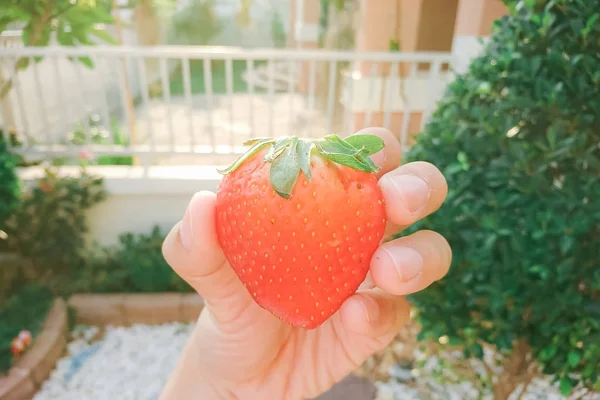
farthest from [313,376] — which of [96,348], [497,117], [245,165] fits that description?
[96,348]

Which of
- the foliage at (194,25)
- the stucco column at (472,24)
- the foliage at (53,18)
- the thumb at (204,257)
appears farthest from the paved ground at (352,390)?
the foliage at (194,25)

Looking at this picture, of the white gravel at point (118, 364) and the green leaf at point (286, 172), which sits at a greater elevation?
the green leaf at point (286, 172)

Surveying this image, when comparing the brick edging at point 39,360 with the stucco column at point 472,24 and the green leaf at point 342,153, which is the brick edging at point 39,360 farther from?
the stucco column at point 472,24

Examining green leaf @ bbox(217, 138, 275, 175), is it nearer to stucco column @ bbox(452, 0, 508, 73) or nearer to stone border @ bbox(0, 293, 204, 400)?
stucco column @ bbox(452, 0, 508, 73)

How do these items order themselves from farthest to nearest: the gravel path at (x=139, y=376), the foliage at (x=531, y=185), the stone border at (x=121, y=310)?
the stone border at (x=121, y=310) < the gravel path at (x=139, y=376) < the foliage at (x=531, y=185)

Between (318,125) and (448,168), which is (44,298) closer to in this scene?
(448,168)

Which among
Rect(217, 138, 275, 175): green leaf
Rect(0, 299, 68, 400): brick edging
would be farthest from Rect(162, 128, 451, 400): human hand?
Rect(0, 299, 68, 400): brick edging
